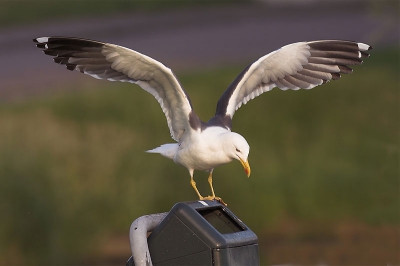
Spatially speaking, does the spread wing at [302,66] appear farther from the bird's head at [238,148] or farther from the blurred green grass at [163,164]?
the blurred green grass at [163,164]

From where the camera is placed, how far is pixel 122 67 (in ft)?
16.8

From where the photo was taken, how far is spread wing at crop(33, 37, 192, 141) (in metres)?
4.95

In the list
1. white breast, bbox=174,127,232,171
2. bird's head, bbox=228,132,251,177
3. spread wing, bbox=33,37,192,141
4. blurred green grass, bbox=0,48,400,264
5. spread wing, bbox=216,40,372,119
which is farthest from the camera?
blurred green grass, bbox=0,48,400,264

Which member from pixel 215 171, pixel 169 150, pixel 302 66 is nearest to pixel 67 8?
pixel 215 171

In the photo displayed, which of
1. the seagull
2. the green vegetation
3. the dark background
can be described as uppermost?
the green vegetation

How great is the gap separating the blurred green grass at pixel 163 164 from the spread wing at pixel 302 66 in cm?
242

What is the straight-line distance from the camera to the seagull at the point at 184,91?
4648mm

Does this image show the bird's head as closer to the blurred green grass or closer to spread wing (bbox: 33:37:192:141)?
spread wing (bbox: 33:37:192:141)

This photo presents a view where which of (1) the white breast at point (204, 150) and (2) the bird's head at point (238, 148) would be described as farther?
(1) the white breast at point (204, 150)

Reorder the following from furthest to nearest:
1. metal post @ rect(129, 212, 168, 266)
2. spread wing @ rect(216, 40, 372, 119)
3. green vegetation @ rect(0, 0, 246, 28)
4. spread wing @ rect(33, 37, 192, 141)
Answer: green vegetation @ rect(0, 0, 246, 28) < spread wing @ rect(216, 40, 372, 119) < spread wing @ rect(33, 37, 192, 141) < metal post @ rect(129, 212, 168, 266)

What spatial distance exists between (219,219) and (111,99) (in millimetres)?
6556

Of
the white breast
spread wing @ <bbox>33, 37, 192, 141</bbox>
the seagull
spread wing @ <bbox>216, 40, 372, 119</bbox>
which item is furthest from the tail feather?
spread wing @ <bbox>216, 40, 372, 119</bbox>

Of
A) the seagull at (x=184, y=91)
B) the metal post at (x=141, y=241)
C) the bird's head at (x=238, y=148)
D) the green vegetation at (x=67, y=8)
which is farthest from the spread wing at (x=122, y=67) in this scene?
the green vegetation at (x=67, y=8)

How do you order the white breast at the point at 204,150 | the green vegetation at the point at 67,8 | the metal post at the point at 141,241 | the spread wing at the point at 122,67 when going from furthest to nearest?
the green vegetation at the point at 67,8, the spread wing at the point at 122,67, the white breast at the point at 204,150, the metal post at the point at 141,241
